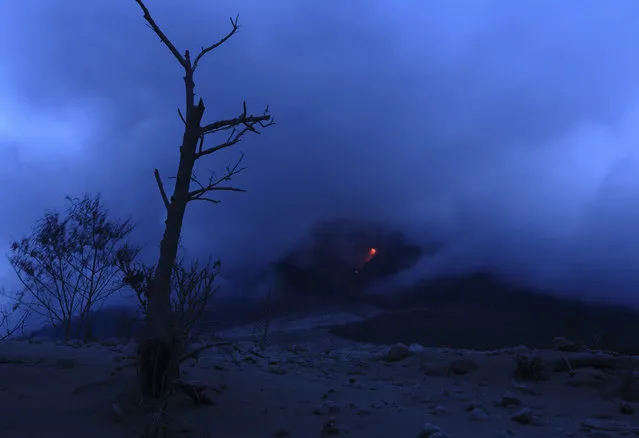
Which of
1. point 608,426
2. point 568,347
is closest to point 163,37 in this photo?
point 608,426

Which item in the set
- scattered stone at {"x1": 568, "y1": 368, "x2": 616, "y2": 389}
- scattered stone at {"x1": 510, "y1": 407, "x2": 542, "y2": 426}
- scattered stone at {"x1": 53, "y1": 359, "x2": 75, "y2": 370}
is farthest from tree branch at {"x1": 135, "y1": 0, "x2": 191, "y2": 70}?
scattered stone at {"x1": 568, "y1": 368, "x2": 616, "y2": 389}

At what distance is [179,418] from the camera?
20.0ft

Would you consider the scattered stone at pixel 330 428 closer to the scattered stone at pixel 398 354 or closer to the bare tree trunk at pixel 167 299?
the bare tree trunk at pixel 167 299

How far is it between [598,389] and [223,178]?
7.40 m

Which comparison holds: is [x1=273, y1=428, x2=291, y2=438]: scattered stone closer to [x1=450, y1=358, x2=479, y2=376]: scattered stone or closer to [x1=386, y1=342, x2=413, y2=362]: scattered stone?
[x1=450, y1=358, x2=479, y2=376]: scattered stone

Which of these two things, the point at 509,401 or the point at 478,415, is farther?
the point at 509,401

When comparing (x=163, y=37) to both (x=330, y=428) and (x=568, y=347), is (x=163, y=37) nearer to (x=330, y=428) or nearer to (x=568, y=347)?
(x=330, y=428)

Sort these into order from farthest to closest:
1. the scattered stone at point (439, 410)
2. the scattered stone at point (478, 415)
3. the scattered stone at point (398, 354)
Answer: the scattered stone at point (398, 354)
the scattered stone at point (439, 410)
the scattered stone at point (478, 415)

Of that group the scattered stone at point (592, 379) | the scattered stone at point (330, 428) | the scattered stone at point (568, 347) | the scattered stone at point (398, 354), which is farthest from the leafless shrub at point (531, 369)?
the scattered stone at point (330, 428)

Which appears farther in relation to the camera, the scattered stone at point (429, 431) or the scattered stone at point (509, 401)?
the scattered stone at point (509, 401)

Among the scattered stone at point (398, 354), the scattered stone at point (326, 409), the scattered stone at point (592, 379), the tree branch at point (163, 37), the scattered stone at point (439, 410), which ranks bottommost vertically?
the scattered stone at point (439, 410)

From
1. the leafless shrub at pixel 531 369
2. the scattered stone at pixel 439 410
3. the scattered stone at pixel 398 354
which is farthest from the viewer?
the scattered stone at pixel 398 354

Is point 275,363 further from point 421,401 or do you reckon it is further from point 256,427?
point 256,427

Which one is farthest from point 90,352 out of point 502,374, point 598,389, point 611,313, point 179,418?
point 611,313
